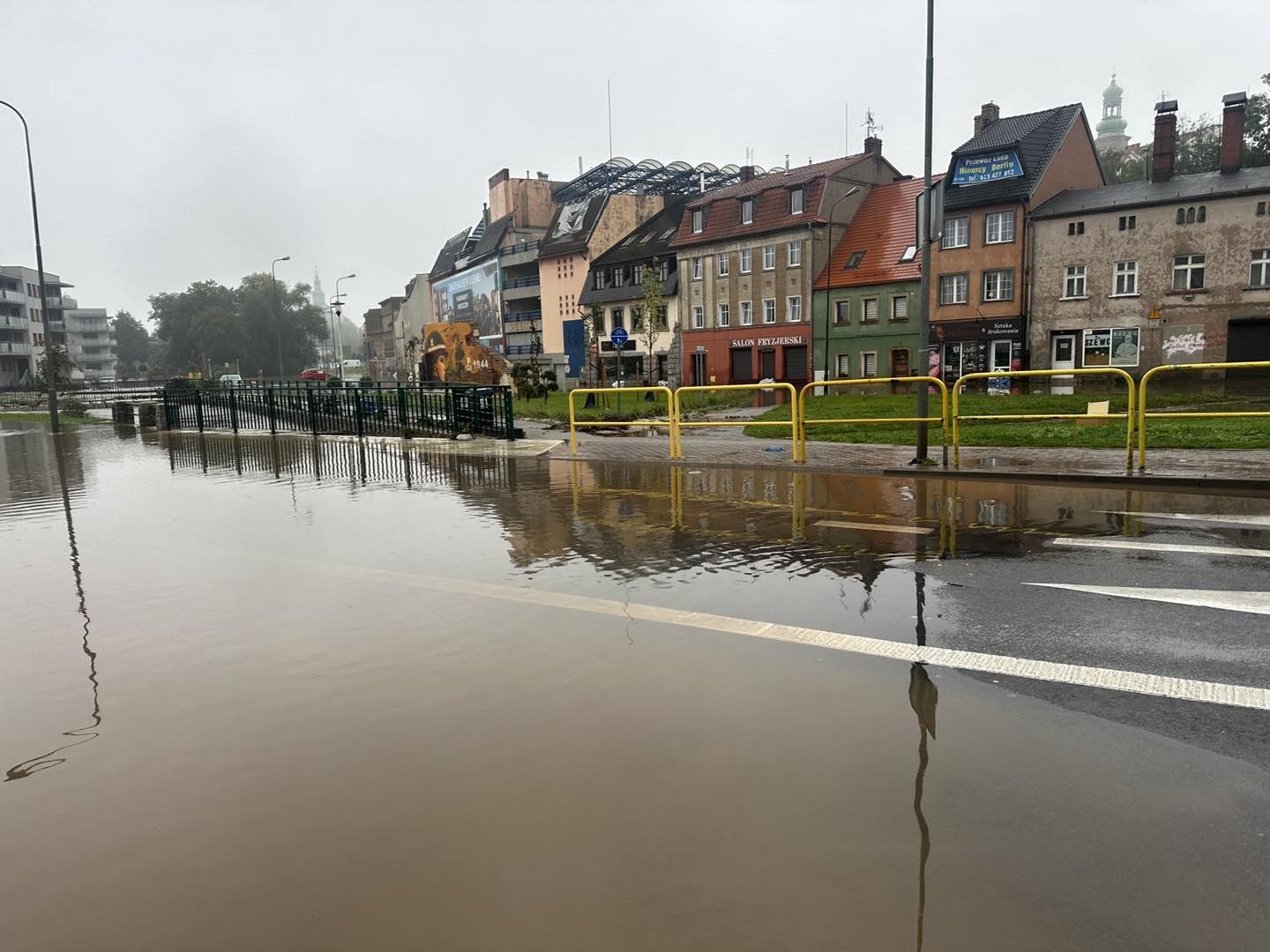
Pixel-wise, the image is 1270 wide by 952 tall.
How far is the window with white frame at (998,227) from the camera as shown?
125 feet

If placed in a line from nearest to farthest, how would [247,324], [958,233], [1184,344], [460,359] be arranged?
1. [1184,344]
2. [460,359]
3. [958,233]
4. [247,324]

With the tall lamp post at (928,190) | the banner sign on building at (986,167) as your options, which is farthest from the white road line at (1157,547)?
the banner sign on building at (986,167)

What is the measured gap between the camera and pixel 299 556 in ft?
27.4

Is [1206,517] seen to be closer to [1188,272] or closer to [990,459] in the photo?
[990,459]

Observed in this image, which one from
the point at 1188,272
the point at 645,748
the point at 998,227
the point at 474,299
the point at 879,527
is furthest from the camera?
the point at 474,299

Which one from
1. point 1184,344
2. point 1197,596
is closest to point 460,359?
point 1184,344

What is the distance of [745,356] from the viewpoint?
51.0m

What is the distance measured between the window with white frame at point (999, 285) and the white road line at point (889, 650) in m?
37.0

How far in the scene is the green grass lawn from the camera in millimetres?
15516

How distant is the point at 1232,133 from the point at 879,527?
118 feet

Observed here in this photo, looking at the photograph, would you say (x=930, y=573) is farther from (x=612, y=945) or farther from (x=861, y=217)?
(x=861, y=217)

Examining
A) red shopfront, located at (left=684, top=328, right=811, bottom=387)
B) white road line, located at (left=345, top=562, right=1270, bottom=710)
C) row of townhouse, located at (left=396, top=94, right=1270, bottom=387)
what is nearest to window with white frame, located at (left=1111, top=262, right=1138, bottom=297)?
row of townhouse, located at (left=396, top=94, right=1270, bottom=387)

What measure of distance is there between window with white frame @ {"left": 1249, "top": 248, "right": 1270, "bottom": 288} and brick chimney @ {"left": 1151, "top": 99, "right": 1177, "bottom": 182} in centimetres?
556

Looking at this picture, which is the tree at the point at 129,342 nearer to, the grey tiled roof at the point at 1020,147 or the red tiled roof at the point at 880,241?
the red tiled roof at the point at 880,241
